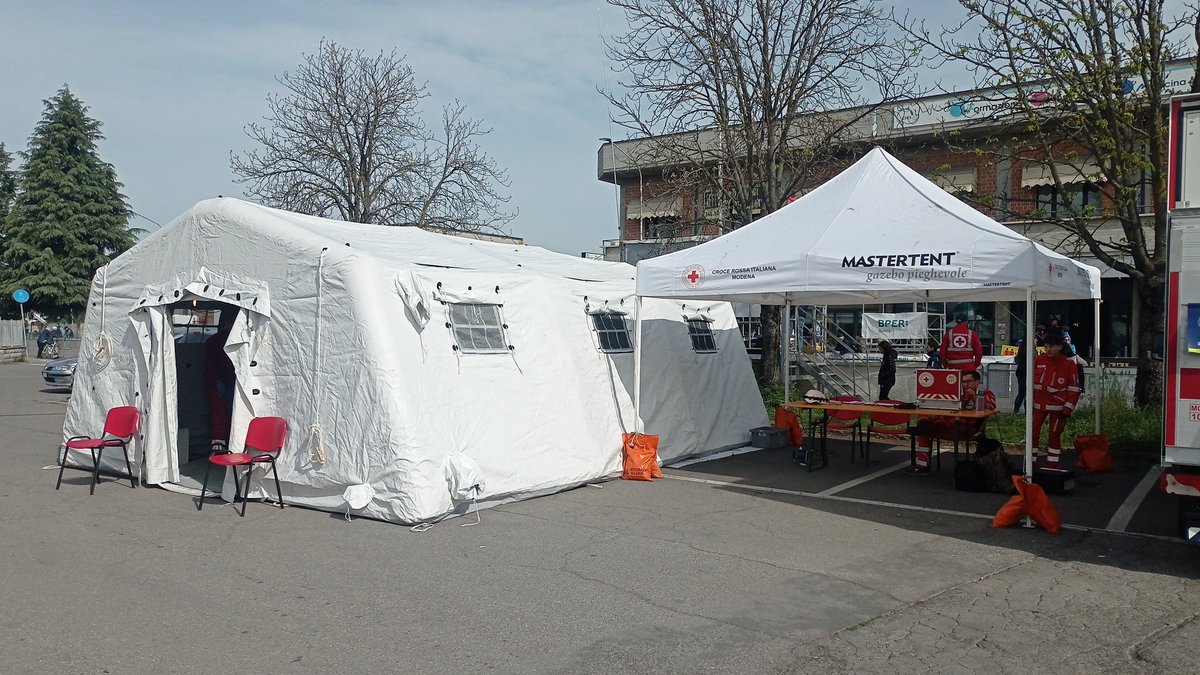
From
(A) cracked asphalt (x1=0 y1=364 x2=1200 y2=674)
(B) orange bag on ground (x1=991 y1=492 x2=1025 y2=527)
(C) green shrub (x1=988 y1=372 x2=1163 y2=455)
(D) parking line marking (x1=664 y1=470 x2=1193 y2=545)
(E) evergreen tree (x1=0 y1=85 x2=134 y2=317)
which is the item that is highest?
(E) evergreen tree (x1=0 y1=85 x2=134 y2=317)

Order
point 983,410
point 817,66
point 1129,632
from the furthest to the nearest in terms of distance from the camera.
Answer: point 817,66
point 983,410
point 1129,632

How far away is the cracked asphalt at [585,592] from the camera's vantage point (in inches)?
195

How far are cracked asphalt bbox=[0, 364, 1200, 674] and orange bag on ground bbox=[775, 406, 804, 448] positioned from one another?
4.28 metres

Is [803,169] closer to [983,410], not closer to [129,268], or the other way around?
[983,410]

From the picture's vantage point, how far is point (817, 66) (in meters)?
16.6

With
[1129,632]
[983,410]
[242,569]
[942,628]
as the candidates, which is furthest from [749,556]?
[983,410]

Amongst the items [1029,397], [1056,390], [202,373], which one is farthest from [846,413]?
[202,373]

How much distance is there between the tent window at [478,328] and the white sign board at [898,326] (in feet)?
49.4

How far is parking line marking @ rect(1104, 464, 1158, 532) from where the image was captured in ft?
27.3

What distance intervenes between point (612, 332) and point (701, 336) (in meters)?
2.18

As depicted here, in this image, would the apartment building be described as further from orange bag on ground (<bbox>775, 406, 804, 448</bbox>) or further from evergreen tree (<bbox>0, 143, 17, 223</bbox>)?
evergreen tree (<bbox>0, 143, 17, 223</bbox>)

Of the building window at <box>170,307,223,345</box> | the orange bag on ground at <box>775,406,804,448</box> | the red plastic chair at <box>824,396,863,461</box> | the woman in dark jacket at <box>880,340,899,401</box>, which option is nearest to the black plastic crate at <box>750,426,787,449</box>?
the orange bag on ground at <box>775,406,804,448</box>

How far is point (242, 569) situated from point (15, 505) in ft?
12.4

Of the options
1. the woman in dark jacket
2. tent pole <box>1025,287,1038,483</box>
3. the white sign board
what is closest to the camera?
tent pole <box>1025,287,1038,483</box>
